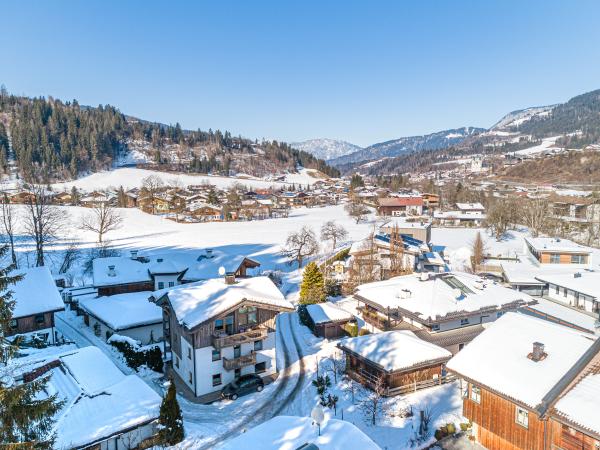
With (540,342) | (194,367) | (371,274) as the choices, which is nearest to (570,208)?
(371,274)

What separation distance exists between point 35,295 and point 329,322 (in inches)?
919

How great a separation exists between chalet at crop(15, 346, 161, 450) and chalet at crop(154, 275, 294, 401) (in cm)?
437

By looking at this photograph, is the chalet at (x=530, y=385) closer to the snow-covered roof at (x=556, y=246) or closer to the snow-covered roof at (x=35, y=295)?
the snow-covered roof at (x=35, y=295)

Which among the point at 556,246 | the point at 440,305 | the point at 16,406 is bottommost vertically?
the point at 440,305

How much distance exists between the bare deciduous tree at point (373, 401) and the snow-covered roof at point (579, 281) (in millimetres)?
23959

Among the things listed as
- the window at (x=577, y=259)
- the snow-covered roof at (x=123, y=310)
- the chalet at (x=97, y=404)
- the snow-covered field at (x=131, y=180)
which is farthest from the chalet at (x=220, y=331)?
the snow-covered field at (x=131, y=180)

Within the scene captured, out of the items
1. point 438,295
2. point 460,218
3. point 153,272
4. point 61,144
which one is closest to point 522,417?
point 438,295

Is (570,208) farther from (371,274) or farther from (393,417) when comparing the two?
(393,417)

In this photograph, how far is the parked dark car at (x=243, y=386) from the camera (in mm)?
23641

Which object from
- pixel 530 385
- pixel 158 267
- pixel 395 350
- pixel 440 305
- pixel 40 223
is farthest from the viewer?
pixel 40 223

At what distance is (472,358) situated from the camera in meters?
19.4

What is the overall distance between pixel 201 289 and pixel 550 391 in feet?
67.1

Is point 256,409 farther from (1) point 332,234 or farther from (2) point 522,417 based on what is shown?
(1) point 332,234

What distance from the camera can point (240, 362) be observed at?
24.5 metres
